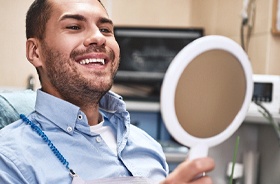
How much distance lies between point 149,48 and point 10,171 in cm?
205

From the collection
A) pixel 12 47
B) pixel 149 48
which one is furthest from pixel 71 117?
pixel 12 47

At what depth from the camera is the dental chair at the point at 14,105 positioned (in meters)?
1.26

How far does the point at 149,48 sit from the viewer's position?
2.95 m

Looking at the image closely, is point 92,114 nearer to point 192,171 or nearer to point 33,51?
point 33,51

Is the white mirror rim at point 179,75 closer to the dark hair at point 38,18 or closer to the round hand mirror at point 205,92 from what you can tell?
the round hand mirror at point 205,92

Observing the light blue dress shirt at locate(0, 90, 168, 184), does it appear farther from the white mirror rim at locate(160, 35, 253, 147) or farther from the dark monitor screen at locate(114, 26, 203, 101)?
the dark monitor screen at locate(114, 26, 203, 101)

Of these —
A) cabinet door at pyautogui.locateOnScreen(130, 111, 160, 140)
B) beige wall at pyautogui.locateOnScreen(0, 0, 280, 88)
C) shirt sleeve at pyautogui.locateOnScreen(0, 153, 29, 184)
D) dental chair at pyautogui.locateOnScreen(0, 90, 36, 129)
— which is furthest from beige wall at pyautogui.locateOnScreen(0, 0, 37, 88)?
shirt sleeve at pyautogui.locateOnScreen(0, 153, 29, 184)

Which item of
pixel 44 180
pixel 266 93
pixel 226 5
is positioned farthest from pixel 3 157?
pixel 226 5

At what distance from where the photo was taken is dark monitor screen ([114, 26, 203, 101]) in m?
2.94

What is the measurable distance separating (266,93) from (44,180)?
1.20 metres

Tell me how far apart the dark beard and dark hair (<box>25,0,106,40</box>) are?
51mm

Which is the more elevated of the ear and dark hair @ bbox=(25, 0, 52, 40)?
dark hair @ bbox=(25, 0, 52, 40)

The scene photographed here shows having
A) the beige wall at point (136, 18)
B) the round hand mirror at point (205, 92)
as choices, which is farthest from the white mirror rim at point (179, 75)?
the beige wall at point (136, 18)

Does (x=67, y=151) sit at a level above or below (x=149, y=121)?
above
